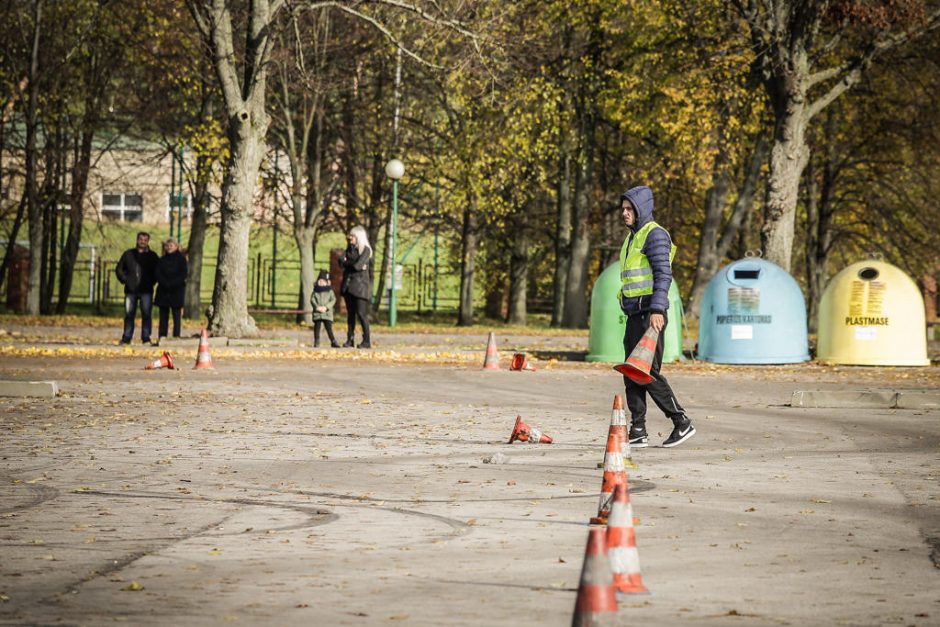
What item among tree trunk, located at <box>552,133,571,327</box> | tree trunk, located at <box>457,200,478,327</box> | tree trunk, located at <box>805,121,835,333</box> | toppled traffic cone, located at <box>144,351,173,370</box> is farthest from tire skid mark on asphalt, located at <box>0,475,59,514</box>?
tree trunk, located at <box>457,200,478,327</box>

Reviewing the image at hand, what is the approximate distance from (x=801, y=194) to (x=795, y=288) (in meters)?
23.9

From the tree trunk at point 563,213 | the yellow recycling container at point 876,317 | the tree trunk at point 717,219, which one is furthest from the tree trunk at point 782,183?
the tree trunk at point 563,213

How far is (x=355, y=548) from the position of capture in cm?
745

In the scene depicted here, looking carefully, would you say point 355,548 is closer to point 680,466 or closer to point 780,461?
point 680,466

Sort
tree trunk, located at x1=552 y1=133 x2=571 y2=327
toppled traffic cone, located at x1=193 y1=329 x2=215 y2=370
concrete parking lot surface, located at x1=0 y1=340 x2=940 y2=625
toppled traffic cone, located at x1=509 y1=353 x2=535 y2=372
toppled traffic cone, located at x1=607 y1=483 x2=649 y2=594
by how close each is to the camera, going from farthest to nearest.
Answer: tree trunk, located at x1=552 y1=133 x2=571 y2=327, toppled traffic cone, located at x1=509 y1=353 x2=535 y2=372, toppled traffic cone, located at x1=193 y1=329 x2=215 y2=370, concrete parking lot surface, located at x1=0 y1=340 x2=940 y2=625, toppled traffic cone, located at x1=607 y1=483 x2=649 y2=594

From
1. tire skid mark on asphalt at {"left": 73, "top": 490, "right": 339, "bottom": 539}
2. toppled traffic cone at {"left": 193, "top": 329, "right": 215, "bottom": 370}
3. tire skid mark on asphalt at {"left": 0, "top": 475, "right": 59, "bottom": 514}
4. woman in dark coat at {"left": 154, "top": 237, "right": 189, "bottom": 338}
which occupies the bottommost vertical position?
tire skid mark on asphalt at {"left": 0, "top": 475, "right": 59, "bottom": 514}

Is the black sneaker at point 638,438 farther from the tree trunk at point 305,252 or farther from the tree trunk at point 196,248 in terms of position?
the tree trunk at point 196,248

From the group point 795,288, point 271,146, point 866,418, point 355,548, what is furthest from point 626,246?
point 271,146

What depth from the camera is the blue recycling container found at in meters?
23.8

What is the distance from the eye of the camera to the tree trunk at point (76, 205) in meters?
41.7

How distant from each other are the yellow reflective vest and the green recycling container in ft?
35.8

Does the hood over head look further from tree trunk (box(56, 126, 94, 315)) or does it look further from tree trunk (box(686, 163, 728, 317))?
tree trunk (box(56, 126, 94, 315))

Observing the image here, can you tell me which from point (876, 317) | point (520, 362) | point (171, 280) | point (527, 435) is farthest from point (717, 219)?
point (527, 435)

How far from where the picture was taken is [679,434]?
1238 cm
